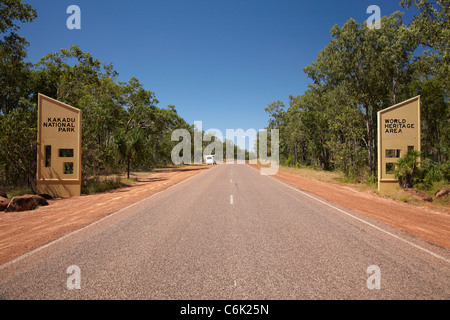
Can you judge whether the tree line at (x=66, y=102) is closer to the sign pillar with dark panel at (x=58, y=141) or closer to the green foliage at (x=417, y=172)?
the sign pillar with dark panel at (x=58, y=141)

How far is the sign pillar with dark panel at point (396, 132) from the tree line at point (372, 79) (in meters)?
1.45

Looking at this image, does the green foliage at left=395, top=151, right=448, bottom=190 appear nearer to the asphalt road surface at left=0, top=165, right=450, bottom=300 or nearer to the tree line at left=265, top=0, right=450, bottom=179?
the tree line at left=265, top=0, right=450, bottom=179

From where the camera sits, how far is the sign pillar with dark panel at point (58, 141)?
13.3 metres

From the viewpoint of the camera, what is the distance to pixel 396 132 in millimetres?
14625

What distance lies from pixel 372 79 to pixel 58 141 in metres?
25.5

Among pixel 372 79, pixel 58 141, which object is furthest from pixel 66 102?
pixel 372 79

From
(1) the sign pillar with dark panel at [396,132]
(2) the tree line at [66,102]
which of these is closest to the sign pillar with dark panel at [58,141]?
(2) the tree line at [66,102]

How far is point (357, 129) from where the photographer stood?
922 inches

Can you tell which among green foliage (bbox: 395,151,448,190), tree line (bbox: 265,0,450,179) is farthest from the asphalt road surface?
tree line (bbox: 265,0,450,179)
